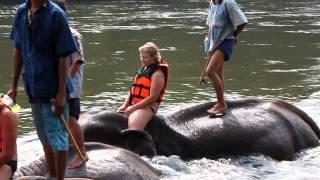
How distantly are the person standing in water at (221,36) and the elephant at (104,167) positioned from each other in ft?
6.12

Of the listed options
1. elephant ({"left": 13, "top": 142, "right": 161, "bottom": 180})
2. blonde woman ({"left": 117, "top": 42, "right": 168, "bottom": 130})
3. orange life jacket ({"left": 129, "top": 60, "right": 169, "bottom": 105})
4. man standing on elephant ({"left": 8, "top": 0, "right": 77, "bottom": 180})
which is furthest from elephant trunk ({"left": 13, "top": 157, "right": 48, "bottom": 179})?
orange life jacket ({"left": 129, "top": 60, "right": 169, "bottom": 105})

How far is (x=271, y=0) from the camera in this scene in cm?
4328

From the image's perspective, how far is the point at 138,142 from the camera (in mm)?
6941

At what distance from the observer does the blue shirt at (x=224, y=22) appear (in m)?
7.85

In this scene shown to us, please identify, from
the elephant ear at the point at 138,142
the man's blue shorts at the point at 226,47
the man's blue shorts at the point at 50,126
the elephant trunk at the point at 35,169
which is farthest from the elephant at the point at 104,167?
the man's blue shorts at the point at 226,47

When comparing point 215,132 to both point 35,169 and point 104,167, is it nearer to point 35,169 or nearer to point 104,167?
point 104,167

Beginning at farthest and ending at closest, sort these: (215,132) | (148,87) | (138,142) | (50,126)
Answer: (215,132) < (148,87) < (138,142) < (50,126)

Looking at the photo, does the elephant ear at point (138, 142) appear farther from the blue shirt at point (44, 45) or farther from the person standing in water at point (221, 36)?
the blue shirt at point (44, 45)

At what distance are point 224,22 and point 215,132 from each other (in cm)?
128

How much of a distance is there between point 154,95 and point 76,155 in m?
1.70

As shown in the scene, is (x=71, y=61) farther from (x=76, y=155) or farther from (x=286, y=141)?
(x=286, y=141)

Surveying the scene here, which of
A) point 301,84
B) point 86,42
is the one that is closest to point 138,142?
point 301,84

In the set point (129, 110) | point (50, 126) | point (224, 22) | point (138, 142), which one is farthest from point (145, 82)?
point (50, 126)

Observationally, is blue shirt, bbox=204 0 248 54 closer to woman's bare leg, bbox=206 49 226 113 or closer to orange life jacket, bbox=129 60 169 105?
woman's bare leg, bbox=206 49 226 113
